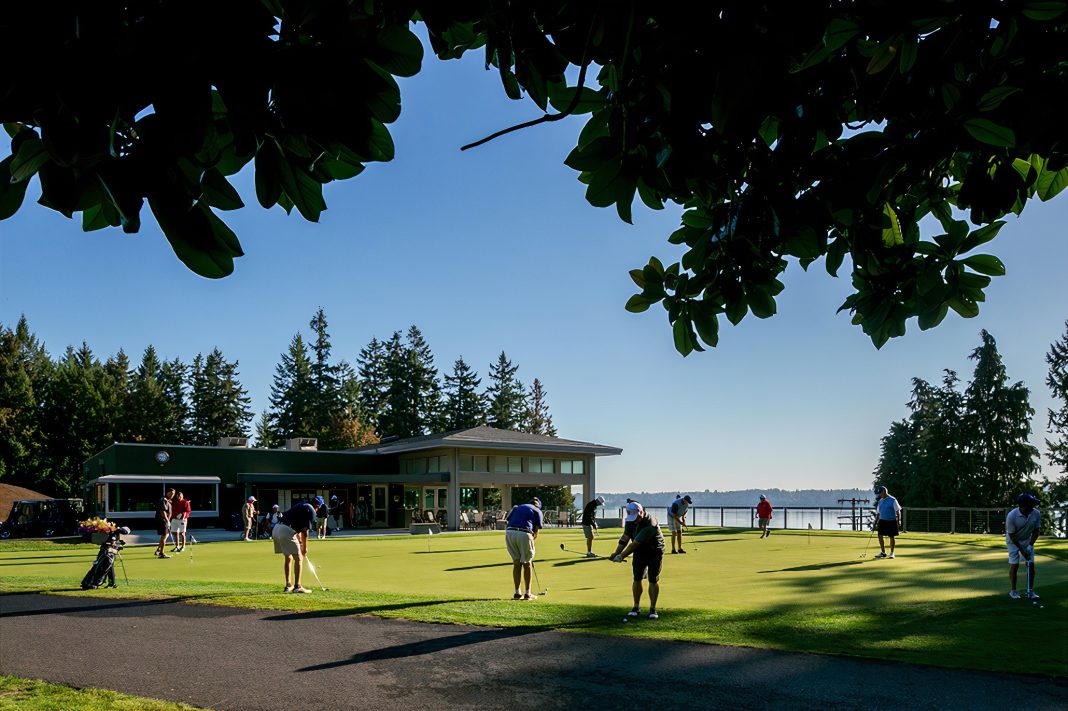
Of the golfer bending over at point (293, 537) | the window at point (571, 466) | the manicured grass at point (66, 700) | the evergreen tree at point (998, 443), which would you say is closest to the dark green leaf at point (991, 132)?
the manicured grass at point (66, 700)

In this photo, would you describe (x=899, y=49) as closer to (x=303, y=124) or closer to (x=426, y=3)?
(x=426, y=3)

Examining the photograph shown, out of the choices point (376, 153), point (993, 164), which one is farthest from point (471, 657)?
point (376, 153)

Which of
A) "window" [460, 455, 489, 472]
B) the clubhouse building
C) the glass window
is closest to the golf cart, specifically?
the clubhouse building

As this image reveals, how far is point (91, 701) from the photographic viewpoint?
23.2ft

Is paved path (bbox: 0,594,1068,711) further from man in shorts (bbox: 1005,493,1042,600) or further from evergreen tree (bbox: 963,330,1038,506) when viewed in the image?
evergreen tree (bbox: 963,330,1038,506)

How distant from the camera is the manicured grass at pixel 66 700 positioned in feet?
22.5

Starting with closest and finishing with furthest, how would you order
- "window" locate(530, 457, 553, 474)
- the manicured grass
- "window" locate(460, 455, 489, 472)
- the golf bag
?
the manicured grass, the golf bag, "window" locate(460, 455, 489, 472), "window" locate(530, 457, 553, 474)

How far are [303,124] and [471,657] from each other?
799 centimetres

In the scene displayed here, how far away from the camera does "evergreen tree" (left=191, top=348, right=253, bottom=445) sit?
8350 cm

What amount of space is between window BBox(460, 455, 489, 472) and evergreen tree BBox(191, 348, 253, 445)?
45.5 m

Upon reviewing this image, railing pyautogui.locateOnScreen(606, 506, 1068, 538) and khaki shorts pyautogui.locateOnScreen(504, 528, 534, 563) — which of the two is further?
railing pyautogui.locateOnScreen(606, 506, 1068, 538)

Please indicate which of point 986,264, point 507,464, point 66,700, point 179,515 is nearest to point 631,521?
point 66,700

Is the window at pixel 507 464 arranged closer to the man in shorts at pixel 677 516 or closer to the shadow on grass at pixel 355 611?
the man in shorts at pixel 677 516

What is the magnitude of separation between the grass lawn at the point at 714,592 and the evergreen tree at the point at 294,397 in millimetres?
62229
